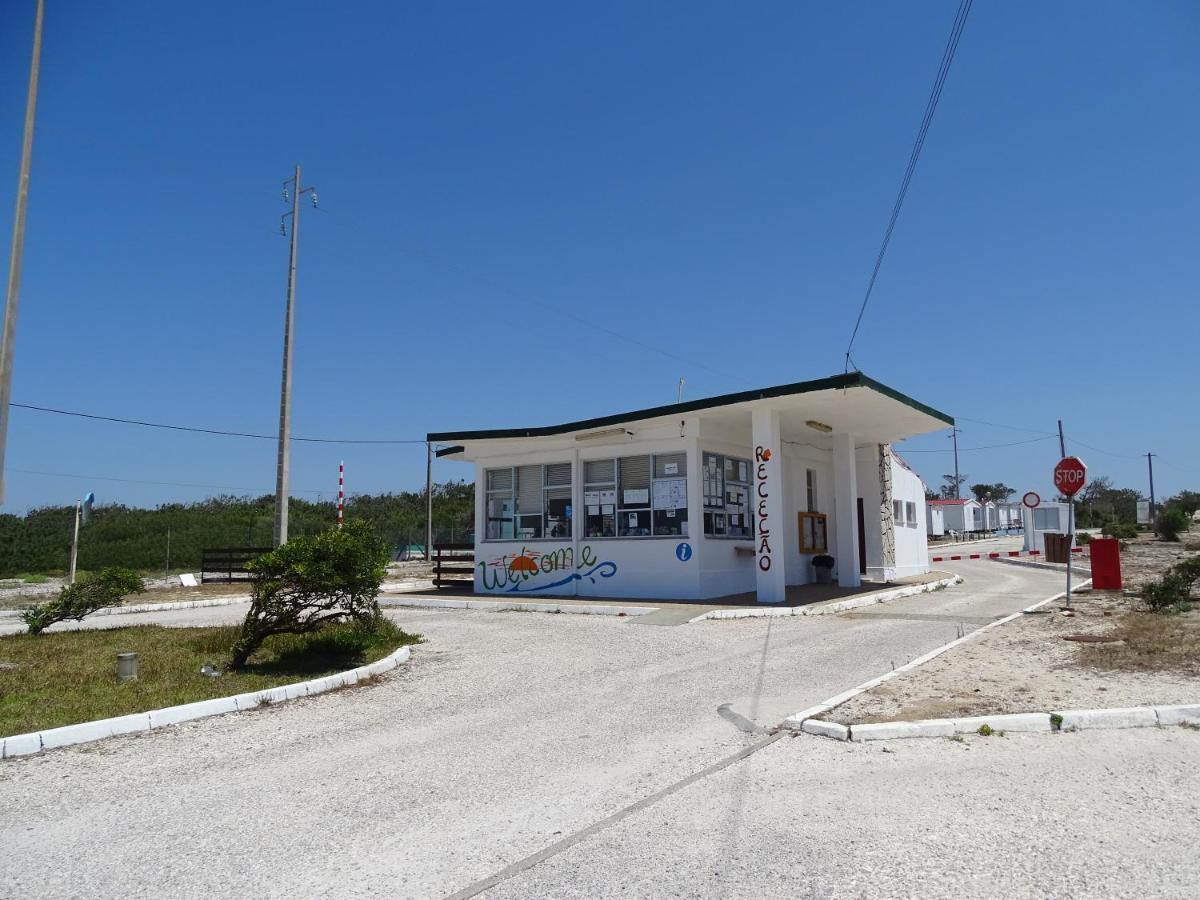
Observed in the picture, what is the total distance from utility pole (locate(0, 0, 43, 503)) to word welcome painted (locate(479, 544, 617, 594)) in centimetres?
1203

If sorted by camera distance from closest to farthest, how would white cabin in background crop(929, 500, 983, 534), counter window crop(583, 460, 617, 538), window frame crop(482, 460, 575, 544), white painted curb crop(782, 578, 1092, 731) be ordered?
white painted curb crop(782, 578, 1092, 731) → counter window crop(583, 460, 617, 538) → window frame crop(482, 460, 575, 544) → white cabin in background crop(929, 500, 983, 534)

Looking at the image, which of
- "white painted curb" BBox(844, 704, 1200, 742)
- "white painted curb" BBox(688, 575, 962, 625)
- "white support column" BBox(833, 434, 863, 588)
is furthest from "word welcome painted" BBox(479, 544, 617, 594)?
"white painted curb" BBox(844, 704, 1200, 742)

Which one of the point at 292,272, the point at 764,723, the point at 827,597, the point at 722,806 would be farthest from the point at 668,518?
the point at 292,272

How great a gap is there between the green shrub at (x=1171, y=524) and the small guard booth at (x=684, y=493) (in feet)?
83.6

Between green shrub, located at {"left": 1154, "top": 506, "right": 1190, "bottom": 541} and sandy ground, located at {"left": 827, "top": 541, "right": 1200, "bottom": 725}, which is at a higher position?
green shrub, located at {"left": 1154, "top": 506, "right": 1190, "bottom": 541}

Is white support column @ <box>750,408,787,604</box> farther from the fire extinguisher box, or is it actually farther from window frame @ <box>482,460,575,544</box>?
the fire extinguisher box

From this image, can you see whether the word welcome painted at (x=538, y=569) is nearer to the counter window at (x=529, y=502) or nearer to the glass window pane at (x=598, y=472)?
the counter window at (x=529, y=502)

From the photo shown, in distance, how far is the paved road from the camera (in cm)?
418

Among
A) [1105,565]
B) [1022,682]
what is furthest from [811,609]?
[1022,682]

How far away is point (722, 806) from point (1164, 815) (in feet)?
8.07

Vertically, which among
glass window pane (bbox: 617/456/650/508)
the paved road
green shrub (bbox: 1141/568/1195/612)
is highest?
glass window pane (bbox: 617/456/650/508)

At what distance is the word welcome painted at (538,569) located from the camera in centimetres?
1959

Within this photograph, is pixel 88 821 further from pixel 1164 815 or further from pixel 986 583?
pixel 986 583

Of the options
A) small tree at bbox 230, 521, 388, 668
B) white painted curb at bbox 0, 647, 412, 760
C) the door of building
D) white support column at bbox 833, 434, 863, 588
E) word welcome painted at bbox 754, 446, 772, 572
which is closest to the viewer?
white painted curb at bbox 0, 647, 412, 760
